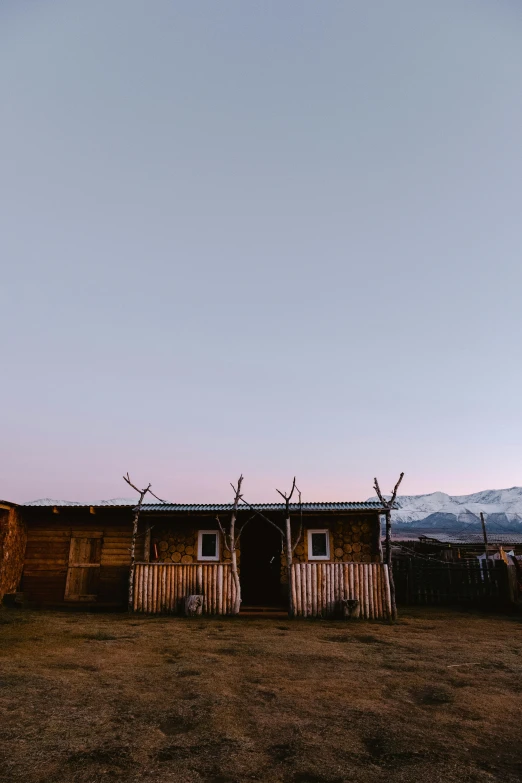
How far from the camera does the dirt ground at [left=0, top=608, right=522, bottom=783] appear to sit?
5.24 m

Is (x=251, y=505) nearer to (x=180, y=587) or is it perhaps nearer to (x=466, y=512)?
(x=180, y=587)

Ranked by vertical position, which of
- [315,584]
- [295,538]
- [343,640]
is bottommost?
[343,640]

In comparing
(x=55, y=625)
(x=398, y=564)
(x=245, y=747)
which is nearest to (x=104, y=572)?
(x=55, y=625)

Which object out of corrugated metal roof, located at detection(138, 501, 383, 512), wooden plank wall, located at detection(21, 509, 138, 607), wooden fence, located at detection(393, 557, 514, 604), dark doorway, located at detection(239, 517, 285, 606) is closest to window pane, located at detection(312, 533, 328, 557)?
corrugated metal roof, located at detection(138, 501, 383, 512)

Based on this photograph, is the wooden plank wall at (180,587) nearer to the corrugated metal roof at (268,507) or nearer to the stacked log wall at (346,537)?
the corrugated metal roof at (268,507)

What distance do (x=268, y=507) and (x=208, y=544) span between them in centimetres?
300

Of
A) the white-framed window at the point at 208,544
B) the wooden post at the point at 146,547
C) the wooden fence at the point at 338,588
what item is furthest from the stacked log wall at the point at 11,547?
the wooden fence at the point at 338,588

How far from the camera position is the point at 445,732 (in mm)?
6289

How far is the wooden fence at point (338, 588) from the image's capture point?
1584cm

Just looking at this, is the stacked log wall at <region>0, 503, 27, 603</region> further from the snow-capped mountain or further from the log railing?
the snow-capped mountain

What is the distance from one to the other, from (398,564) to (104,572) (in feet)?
40.1

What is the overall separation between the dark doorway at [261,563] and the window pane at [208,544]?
194cm

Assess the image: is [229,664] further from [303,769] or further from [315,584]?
[315,584]

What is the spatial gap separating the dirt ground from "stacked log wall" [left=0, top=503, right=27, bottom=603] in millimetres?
5541
